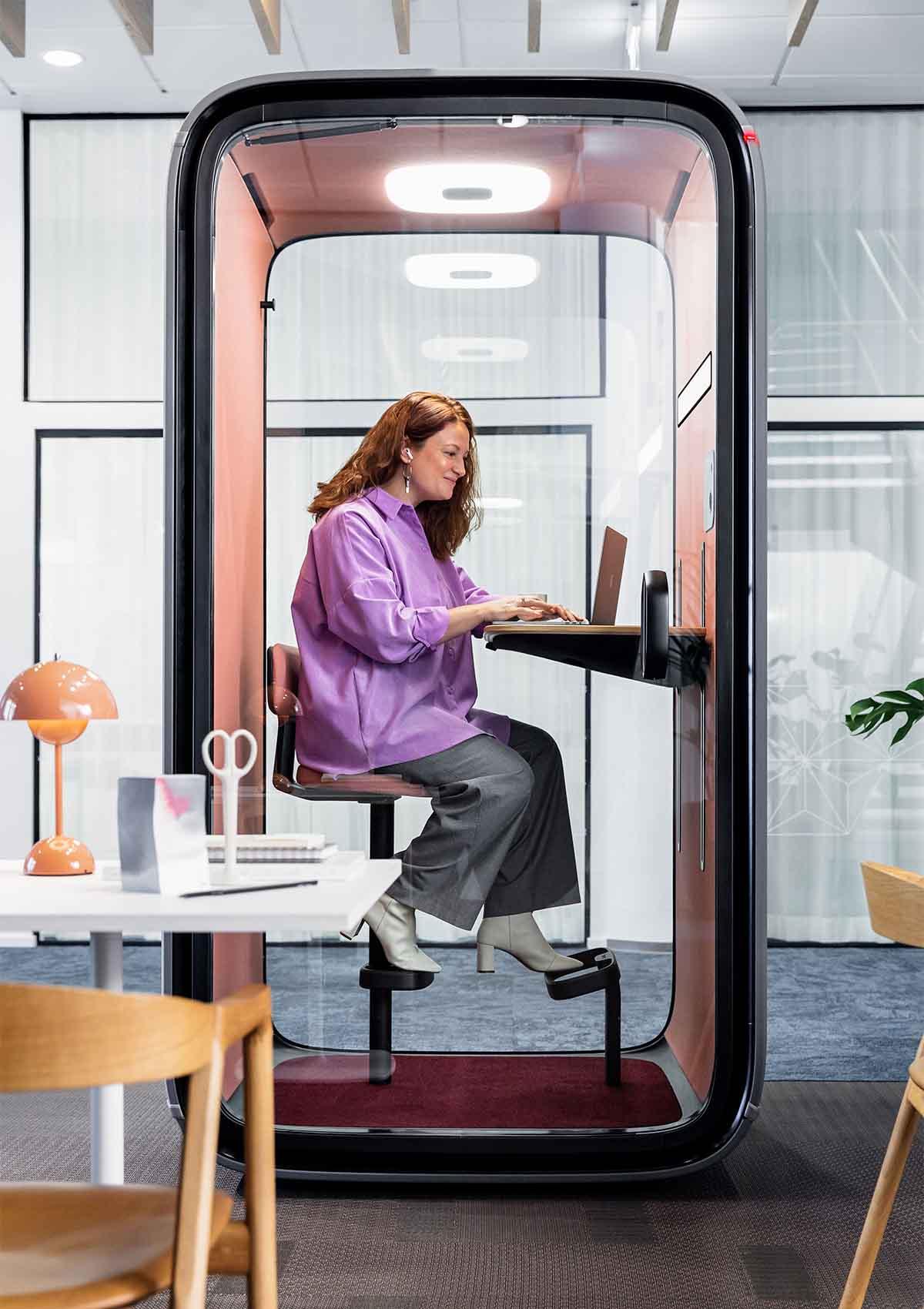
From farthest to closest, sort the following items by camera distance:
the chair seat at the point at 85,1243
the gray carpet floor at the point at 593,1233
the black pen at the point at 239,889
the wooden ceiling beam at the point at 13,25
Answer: the wooden ceiling beam at the point at 13,25, the gray carpet floor at the point at 593,1233, the black pen at the point at 239,889, the chair seat at the point at 85,1243

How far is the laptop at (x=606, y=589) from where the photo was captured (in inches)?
104

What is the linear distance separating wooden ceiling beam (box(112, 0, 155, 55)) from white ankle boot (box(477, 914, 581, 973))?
123 inches

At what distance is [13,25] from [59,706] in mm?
3382

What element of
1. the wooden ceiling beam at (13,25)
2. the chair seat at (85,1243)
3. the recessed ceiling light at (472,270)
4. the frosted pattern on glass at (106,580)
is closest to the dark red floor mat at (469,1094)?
the chair seat at (85,1243)

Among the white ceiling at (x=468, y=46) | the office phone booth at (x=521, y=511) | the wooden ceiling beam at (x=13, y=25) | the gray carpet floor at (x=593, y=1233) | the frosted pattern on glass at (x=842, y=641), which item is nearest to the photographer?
the gray carpet floor at (x=593, y=1233)

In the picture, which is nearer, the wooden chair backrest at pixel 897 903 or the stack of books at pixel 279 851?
the wooden chair backrest at pixel 897 903

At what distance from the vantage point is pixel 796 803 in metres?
5.27

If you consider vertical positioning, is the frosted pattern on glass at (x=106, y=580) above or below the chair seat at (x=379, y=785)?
above

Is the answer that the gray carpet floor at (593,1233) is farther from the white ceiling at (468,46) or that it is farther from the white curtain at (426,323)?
the white ceiling at (468,46)

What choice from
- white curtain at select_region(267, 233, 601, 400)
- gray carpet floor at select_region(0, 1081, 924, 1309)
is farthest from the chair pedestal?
white curtain at select_region(267, 233, 601, 400)

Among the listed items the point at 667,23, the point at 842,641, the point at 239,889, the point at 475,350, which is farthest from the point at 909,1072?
the point at 842,641

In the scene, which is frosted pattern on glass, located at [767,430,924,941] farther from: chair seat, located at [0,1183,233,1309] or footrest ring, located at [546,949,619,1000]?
chair seat, located at [0,1183,233,1309]

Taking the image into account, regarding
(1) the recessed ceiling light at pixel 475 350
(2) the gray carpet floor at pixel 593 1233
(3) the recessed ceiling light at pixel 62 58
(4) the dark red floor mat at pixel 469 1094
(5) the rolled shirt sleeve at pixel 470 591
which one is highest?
(3) the recessed ceiling light at pixel 62 58

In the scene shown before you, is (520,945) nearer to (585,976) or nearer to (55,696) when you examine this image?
(585,976)
